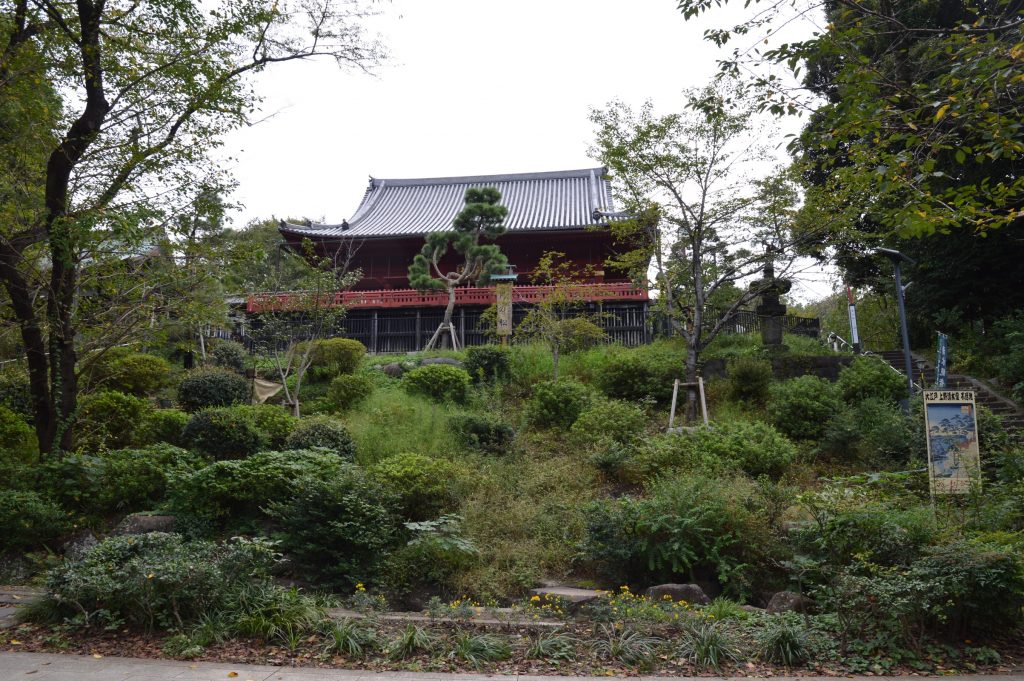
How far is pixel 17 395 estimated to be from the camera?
486 inches

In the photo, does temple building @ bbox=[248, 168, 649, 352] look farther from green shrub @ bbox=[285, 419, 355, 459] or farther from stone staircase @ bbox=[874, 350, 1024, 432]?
stone staircase @ bbox=[874, 350, 1024, 432]

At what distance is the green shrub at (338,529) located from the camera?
291 inches

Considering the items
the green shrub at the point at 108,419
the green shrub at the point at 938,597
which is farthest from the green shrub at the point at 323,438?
the green shrub at the point at 938,597

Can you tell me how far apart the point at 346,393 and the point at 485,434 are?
3.96 metres

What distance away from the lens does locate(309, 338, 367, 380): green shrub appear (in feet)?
53.2

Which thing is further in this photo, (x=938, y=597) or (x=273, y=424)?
(x=273, y=424)

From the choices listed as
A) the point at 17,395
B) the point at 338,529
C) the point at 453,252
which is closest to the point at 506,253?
the point at 453,252

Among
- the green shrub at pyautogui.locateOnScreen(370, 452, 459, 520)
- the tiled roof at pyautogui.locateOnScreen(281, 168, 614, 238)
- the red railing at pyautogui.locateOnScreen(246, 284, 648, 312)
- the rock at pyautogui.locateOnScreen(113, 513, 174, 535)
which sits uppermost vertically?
the tiled roof at pyautogui.locateOnScreen(281, 168, 614, 238)

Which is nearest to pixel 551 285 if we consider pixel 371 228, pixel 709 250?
pixel 709 250

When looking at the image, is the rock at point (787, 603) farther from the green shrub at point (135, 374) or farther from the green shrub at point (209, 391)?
the green shrub at point (135, 374)

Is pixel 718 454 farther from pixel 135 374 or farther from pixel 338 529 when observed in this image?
pixel 135 374

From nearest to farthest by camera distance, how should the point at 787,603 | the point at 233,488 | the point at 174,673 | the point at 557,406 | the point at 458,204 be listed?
1. the point at 174,673
2. the point at 787,603
3. the point at 233,488
4. the point at 557,406
5. the point at 458,204

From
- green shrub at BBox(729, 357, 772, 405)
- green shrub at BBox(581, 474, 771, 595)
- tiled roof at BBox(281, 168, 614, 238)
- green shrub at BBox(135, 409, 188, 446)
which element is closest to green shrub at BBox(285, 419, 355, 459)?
green shrub at BBox(135, 409, 188, 446)

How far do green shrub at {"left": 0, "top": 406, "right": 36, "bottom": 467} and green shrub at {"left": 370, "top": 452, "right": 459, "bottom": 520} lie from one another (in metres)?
6.13
